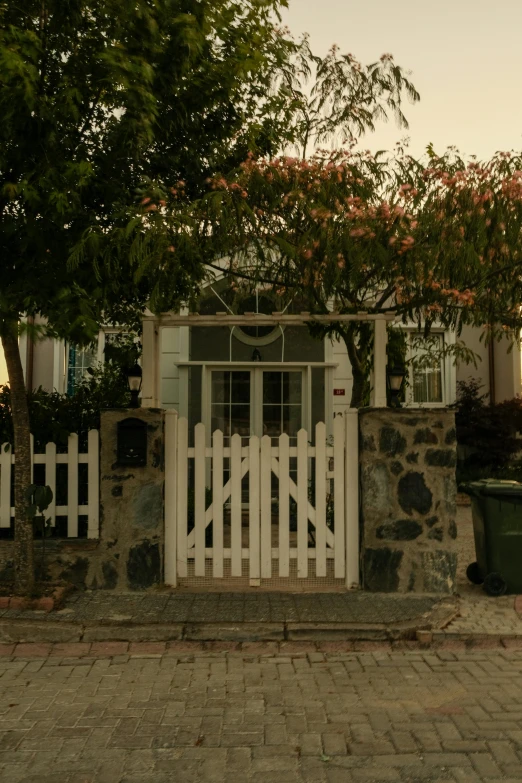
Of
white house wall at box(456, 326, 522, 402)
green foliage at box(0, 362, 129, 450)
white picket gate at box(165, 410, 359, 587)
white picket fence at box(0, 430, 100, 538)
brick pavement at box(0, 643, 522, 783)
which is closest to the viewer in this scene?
brick pavement at box(0, 643, 522, 783)

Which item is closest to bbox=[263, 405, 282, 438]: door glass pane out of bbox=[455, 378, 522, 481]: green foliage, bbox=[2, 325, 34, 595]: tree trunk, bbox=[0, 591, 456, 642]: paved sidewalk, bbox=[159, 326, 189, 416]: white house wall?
bbox=[159, 326, 189, 416]: white house wall

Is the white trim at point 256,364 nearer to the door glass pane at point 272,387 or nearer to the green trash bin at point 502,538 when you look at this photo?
the door glass pane at point 272,387

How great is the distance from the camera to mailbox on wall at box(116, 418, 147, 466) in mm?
6805

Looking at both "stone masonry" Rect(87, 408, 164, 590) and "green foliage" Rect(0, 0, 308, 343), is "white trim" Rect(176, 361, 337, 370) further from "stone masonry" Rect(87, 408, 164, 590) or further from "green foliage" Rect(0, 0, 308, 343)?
"stone masonry" Rect(87, 408, 164, 590)

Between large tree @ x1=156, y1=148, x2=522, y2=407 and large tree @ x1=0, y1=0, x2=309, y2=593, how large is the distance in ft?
2.16

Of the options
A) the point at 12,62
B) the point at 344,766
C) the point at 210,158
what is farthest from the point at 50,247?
the point at 344,766

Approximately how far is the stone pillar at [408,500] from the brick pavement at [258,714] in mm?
1147

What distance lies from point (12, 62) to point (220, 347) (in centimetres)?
780

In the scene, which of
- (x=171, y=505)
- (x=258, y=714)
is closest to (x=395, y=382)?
(x=171, y=505)

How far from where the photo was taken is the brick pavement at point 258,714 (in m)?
3.67

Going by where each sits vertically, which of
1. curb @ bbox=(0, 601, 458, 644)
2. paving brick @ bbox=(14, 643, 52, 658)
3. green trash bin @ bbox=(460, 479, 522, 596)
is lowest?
paving brick @ bbox=(14, 643, 52, 658)

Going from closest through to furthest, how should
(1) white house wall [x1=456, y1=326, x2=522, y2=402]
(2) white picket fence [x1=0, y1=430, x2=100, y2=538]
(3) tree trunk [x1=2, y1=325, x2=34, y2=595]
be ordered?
(3) tree trunk [x1=2, y1=325, x2=34, y2=595] → (2) white picket fence [x1=0, y1=430, x2=100, y2=538] → (1) white house wall [x1=456, y1=326, x2=522, y2=402]

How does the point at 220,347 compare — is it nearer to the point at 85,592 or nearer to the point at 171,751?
the point at 85,592

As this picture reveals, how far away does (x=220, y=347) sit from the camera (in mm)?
13172
